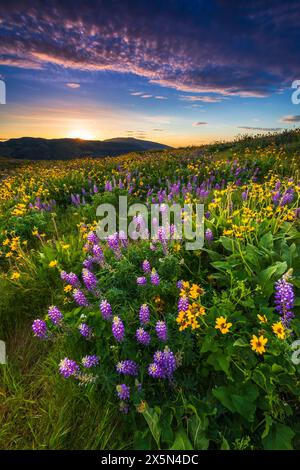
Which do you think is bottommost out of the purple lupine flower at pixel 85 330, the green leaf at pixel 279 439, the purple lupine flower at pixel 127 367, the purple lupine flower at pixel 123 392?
the green leaf at pixel 279 439

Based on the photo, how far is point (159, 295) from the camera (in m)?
3.09

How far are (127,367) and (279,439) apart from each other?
120 cm

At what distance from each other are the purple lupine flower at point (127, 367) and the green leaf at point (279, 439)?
1.07 m

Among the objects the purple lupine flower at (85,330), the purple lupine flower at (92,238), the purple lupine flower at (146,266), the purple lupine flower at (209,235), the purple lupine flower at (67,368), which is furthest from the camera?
the purple lupine flower at (92,238)

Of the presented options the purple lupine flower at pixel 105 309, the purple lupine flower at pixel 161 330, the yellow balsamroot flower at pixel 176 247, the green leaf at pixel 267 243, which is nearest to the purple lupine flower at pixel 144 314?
the purple lupine flower at pixel 161 330

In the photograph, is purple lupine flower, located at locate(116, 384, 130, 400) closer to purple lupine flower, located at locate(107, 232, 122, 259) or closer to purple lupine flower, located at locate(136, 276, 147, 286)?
purple lupine flower, located at locate(136, 276, 147, 286)

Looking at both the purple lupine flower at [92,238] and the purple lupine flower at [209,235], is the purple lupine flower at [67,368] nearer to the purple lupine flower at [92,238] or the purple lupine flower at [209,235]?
the purple lupine flower at [92,238]

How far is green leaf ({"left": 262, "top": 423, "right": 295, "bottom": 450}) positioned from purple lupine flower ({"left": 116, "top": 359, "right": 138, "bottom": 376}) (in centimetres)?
107

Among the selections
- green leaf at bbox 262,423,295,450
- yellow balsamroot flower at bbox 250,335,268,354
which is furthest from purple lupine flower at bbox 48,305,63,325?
green leaf at bbox 262,423,295,450

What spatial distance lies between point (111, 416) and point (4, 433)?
0.86m

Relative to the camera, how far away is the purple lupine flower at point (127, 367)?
8.05 ft

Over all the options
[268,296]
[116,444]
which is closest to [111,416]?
[116,444]
